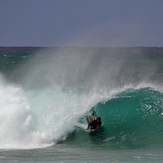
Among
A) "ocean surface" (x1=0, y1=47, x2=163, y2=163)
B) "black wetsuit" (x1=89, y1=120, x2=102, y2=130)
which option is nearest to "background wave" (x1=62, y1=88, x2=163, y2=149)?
"ocean surface" (x1=0, y1=47, x2=163, y2=163)

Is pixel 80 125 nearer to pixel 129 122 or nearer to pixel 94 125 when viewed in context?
pixel 94 125

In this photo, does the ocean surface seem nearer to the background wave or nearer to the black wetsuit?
the background wave

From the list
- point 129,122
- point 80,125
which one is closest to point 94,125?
point 80,125

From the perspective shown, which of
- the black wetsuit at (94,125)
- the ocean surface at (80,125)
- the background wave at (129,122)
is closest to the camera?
the ocean surface at (80,125)

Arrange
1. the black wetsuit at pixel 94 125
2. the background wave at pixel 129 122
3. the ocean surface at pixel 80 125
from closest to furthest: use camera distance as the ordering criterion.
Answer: the ocean surface at pixel 80 125 → the background wave at pixel 129 122 → the black wetsuit at pixel 94 125

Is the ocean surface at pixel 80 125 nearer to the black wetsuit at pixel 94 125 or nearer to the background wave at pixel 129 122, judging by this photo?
the background wave at pixel 129 122

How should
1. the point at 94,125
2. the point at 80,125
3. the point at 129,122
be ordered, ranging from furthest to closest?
the point at 129,122, the point at 80,125, the point at 94,125

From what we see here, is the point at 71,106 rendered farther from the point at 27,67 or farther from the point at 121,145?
the point at 27,67

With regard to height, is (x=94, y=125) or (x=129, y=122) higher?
(x=129, y=122)

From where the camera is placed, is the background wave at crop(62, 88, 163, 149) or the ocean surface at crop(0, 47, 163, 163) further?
the background wave at crop(62, 88, 163, 149)

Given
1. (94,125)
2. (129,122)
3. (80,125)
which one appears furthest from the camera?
(129,122)

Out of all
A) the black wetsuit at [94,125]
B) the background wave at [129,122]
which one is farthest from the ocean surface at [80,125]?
the black wetsuit at [94,125]

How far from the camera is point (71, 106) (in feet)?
73.8

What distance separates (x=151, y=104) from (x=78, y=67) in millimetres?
24473
